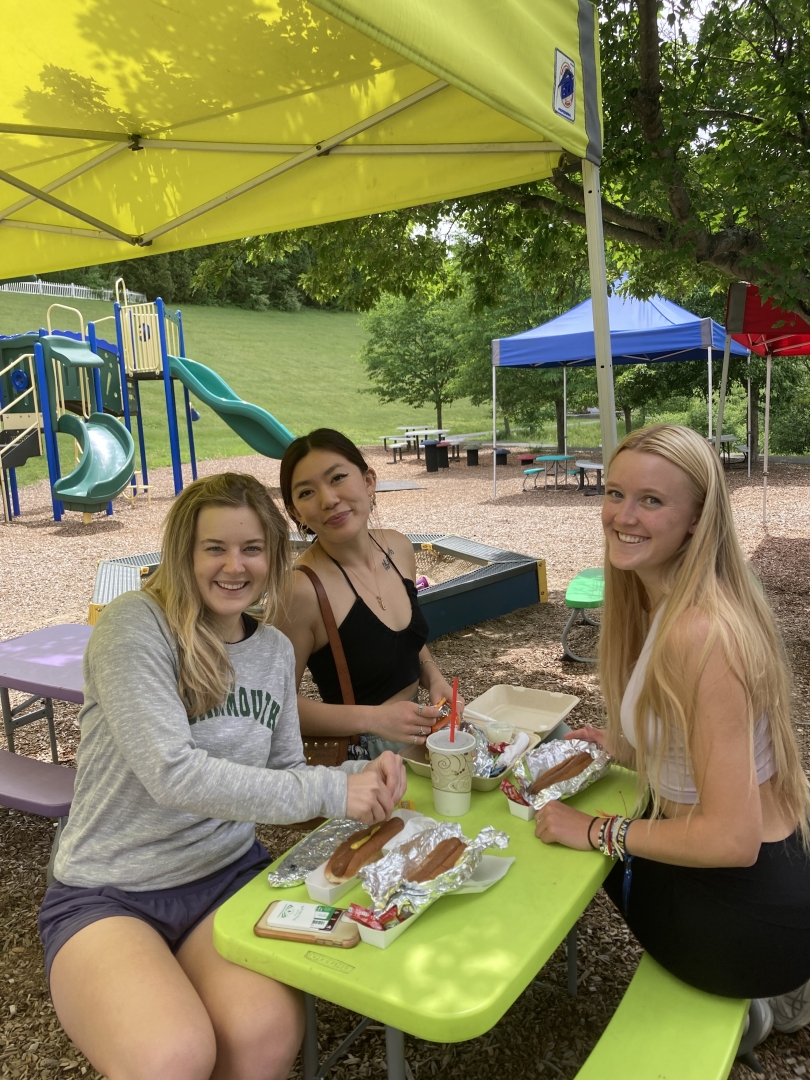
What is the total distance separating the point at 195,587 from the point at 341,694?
27.4 inches

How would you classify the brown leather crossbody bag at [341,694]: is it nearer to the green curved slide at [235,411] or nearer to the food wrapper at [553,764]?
the food wrapper at [553,764]

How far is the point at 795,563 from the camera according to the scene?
7.52 meters

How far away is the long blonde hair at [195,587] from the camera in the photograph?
170cm

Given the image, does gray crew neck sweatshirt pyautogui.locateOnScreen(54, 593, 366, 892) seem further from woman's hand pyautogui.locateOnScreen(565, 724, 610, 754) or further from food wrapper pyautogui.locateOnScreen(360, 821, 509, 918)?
woman's hand pyautogui.locateOnScreen(565, 724, 610, 754)

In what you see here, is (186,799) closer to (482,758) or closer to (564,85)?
(482,758)

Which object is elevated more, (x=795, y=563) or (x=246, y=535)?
(x=246, y=535)

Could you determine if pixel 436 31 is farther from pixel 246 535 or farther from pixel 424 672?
pixel 424 672

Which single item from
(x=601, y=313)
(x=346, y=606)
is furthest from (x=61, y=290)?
(x=346, y=606)

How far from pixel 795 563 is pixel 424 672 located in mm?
6162

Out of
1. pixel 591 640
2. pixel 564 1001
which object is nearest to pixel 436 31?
pixel 564 1001

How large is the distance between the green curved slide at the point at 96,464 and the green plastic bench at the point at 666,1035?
10.7 meters

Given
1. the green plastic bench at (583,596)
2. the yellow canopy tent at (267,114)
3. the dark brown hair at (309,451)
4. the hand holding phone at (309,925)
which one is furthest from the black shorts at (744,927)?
the green plastic bench at (583,596)

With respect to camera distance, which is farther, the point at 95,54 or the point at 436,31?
the point at 95,54

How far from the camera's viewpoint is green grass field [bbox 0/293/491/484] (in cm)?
2719
